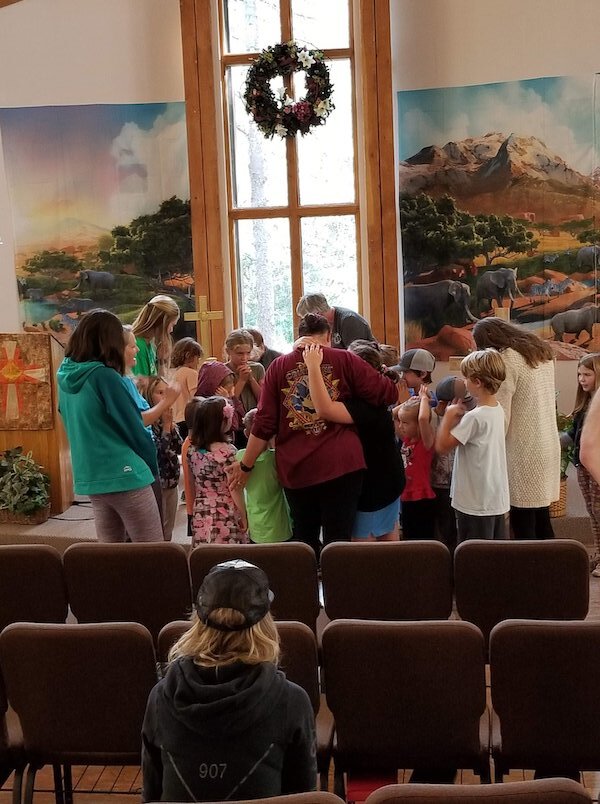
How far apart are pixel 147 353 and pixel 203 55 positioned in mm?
4006

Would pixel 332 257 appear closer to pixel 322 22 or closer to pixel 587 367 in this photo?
pixel 322 22

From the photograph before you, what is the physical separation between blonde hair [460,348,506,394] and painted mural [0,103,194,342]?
4.62 meters

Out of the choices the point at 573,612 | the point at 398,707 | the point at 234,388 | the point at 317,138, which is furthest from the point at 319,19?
the point at 398,707

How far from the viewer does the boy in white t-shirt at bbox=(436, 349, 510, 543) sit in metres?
4.18

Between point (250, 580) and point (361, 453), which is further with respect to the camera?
point (361, 453)

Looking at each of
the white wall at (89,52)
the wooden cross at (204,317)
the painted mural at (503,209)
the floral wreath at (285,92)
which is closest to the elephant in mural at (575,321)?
the painted mural at (503,209)

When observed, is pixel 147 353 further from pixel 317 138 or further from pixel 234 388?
pixel 317 138

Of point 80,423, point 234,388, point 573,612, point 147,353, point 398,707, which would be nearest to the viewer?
point 398,707

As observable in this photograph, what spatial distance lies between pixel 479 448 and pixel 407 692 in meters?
1.82

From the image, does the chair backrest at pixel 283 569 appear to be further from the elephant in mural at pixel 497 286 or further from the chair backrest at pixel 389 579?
the elephant in mural at pixel 497 286

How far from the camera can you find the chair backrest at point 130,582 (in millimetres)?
3391

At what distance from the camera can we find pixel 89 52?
Result: 27.2 feet

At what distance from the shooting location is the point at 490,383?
418cm

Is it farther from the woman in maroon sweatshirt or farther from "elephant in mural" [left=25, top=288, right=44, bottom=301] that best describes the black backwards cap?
"elephant in mural" [left=25, top=288, right=44, bottom=301]
